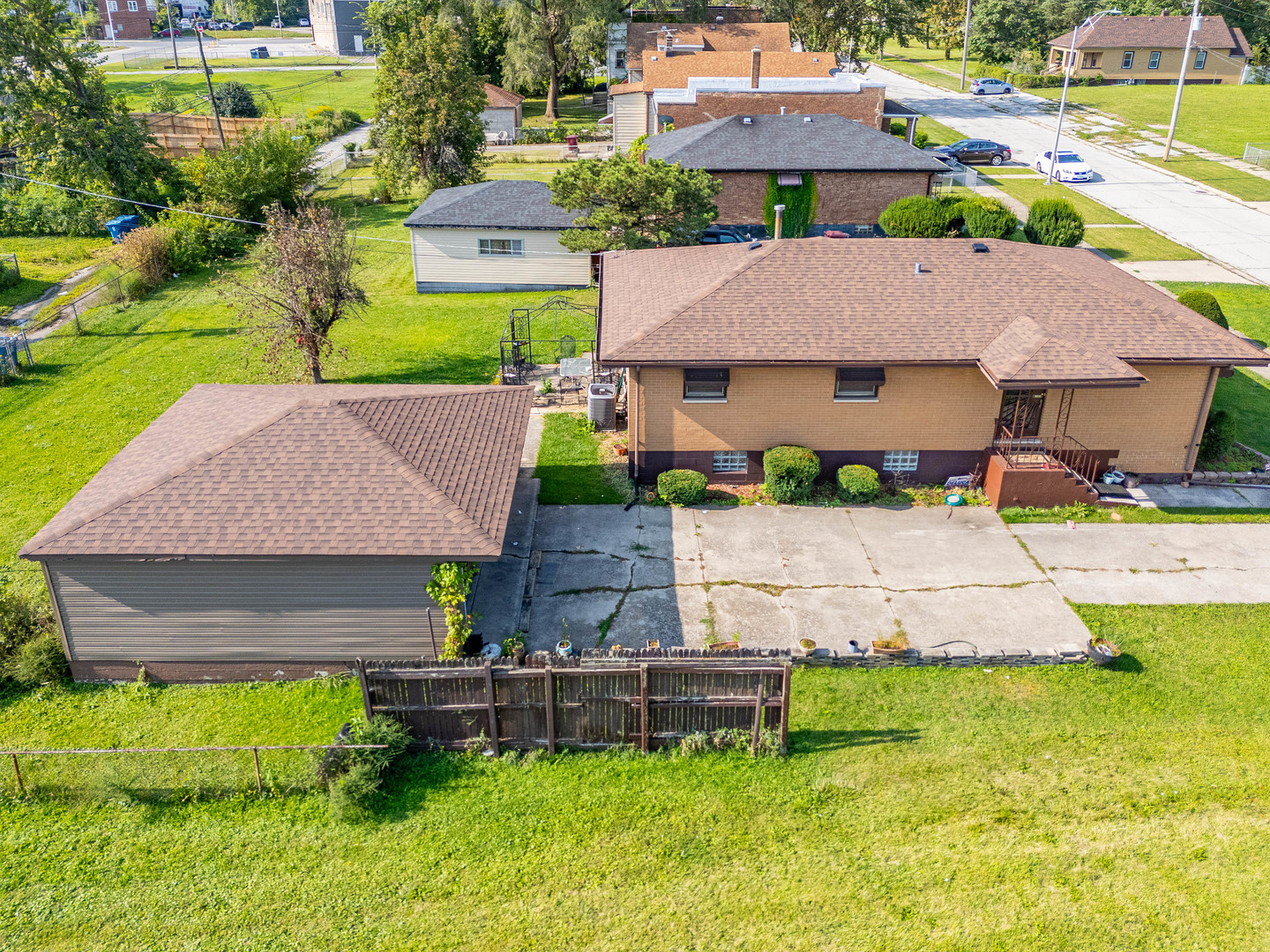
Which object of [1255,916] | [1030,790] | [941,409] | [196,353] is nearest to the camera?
[1255,916]

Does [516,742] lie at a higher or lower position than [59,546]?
lower

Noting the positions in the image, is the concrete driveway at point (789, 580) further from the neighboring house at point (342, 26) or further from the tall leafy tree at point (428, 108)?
the neighboring house at point (342, 26)

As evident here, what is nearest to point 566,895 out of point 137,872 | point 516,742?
point 516,742

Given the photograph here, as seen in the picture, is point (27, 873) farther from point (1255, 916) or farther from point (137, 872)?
point (1255, 916)

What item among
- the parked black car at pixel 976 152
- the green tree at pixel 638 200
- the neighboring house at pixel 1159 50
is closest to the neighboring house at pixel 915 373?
the green tree at pixel 638 200

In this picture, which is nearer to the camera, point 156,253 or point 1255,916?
point 1255,916

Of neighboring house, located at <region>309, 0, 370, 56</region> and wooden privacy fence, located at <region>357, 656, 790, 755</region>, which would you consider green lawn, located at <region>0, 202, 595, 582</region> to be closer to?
wooden privacy fence, located at <region>357, 656, 790, 755</region>

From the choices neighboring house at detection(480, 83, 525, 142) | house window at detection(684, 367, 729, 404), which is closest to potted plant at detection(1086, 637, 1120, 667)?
house window at detection(684, 367, 729, 404)
